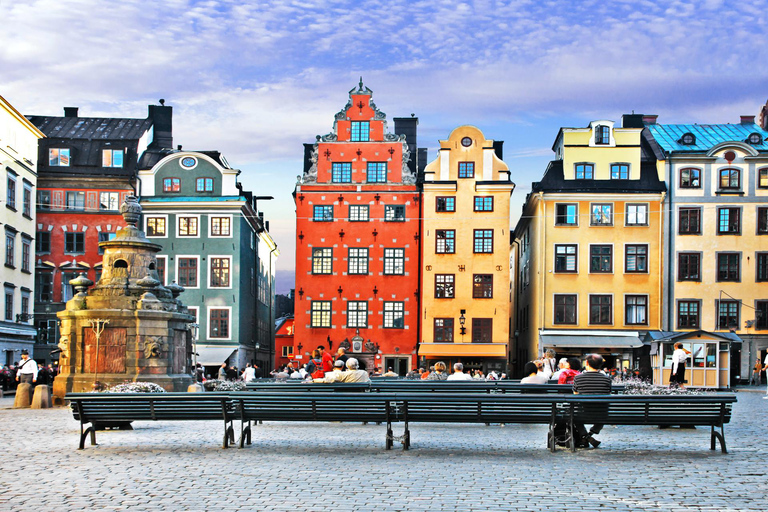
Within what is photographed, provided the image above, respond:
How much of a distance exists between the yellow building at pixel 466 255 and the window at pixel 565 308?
9.02 feet

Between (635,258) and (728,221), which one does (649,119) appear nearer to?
(728,221)

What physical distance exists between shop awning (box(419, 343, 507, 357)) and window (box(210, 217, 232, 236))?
1301 centimetres

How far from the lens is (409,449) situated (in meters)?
14.9

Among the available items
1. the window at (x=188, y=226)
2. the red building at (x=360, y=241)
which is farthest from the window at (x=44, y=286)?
the red building at (x=360, y=241)

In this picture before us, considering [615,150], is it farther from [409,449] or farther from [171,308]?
[409,449]

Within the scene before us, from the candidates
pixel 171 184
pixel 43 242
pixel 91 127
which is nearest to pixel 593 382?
pixel 171 184

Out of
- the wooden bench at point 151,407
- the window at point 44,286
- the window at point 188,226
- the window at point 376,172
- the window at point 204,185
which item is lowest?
the wooden bench at point 151,407

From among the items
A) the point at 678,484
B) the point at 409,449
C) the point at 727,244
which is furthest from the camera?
the point at 727,244

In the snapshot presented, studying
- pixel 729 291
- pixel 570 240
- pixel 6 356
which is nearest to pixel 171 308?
pixel 6 356

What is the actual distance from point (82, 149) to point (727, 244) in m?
37.6

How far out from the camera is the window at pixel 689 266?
5231 cm

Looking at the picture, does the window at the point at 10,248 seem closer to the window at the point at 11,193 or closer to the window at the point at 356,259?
the window at the point at 11,193

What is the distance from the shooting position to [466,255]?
5275cm

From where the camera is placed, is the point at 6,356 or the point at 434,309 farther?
the point at 434,309
